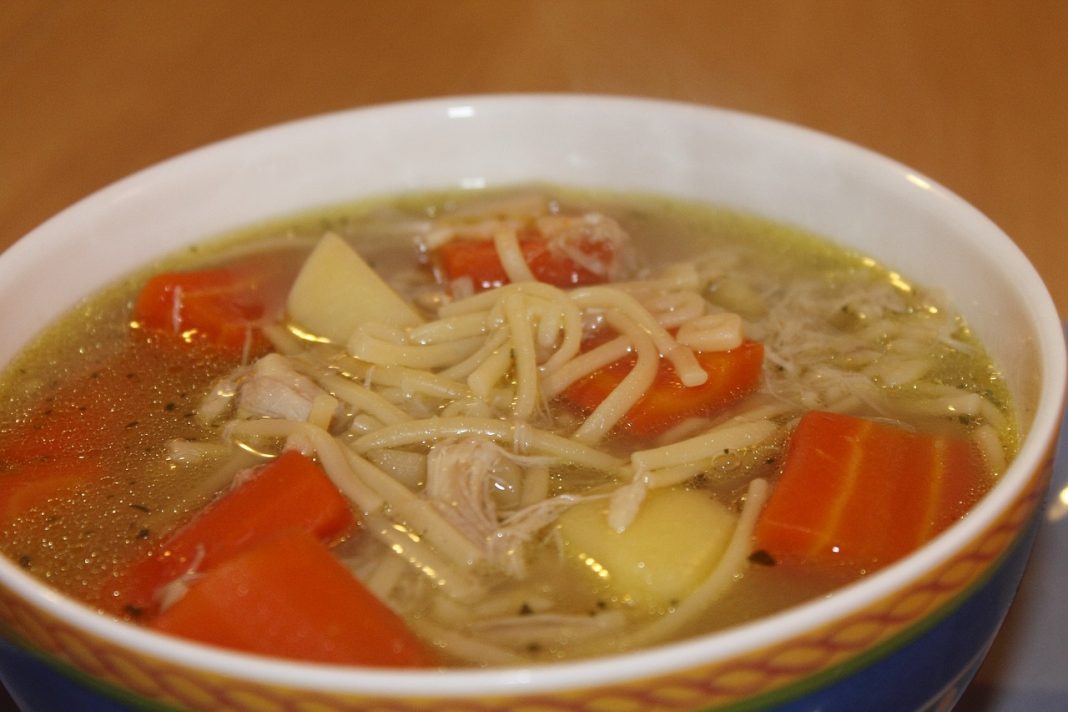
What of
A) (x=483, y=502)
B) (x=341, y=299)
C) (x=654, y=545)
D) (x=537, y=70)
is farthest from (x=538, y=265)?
(x=537, y=70)

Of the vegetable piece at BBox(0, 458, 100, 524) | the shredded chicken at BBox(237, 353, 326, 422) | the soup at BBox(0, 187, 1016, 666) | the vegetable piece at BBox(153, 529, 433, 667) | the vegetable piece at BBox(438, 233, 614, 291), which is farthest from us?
the vegetable piece at BBox(438, 233, 614, 291)

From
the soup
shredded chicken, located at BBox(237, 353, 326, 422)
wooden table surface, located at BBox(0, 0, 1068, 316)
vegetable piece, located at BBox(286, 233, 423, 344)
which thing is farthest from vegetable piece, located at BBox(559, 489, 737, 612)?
wooden table surface, located at BBox(0, 0, 1068, 316)

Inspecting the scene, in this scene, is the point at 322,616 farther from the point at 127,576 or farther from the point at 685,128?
the point at 685,128

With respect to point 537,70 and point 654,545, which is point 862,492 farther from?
point 537,70

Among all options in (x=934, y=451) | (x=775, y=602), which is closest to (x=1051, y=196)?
(x=934, y=451)

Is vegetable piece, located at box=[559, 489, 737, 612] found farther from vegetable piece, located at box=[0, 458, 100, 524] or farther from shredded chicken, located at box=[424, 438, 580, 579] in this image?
vegetable piece, located at box=[0, 458, 100, 524]
